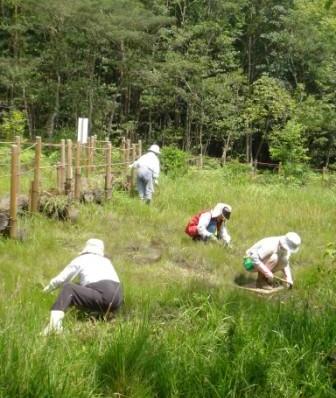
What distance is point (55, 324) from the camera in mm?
4199

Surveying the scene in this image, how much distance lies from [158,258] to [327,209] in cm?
601

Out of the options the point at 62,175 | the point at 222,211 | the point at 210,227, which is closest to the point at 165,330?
the point at 222,211

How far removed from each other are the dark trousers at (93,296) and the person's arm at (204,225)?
386 centimetres

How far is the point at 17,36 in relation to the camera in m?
29.3

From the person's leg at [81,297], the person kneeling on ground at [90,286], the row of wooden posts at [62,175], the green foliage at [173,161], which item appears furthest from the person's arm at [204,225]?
the green foliage at [173,161]

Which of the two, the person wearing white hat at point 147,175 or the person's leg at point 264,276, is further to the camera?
the person wearing white hat at point 147,175

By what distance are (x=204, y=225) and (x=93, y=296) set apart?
13.6ft

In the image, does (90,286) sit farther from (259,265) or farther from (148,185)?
(148,185)

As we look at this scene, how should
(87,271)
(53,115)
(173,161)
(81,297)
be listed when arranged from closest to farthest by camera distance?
(81,297) → (87,271) → (173,161) → (53,115)

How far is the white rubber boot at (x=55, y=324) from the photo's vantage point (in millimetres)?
3671

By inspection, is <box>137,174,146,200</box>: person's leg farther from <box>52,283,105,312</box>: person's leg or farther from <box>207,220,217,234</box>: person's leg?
<box>52,283,105,312</box>: person's leg

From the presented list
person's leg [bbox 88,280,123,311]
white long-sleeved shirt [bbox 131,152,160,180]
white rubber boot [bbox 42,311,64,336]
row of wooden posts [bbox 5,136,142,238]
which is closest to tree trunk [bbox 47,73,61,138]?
row of wooden posts [bbox 5,136,142,238]

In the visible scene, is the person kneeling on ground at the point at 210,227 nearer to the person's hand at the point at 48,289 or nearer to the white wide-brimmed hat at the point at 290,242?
the white wide-brimmed hat at the point at 290,242

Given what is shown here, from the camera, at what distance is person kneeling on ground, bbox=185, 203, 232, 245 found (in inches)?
355
